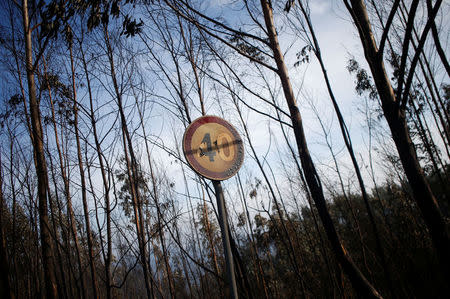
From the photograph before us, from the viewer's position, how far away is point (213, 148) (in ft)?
4.47

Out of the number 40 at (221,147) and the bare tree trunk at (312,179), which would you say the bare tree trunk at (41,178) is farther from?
the bare tree trunk at (312,179)

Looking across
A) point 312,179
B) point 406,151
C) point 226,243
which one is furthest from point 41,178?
point 406,151

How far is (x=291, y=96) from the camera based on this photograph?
1883 mm

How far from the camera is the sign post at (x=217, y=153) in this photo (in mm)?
1259

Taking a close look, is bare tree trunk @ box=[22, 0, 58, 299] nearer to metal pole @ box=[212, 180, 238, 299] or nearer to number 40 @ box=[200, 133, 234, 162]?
number 40 @ box=[200, 133, 234, 162]

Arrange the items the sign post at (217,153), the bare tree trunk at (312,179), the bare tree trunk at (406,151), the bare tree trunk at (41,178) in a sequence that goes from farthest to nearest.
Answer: the bare tree trunk at (41,178) < the bare tree trunk at (312,179) < the sign post at (217,153) < the bare tree trunk at (406,151)

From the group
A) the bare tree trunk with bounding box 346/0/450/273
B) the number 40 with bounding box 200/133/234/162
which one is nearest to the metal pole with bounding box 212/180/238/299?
the number 40 with bounding box 200/133/234/162

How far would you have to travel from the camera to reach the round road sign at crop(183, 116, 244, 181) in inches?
50.8

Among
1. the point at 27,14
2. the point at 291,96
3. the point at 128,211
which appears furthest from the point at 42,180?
the point at 128,211

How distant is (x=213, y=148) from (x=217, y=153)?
0.04 metres

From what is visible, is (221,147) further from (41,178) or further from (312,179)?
(41,178)

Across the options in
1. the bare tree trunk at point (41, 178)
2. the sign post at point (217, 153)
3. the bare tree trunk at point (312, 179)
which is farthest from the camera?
the bare tree trunk at point (41, 178)

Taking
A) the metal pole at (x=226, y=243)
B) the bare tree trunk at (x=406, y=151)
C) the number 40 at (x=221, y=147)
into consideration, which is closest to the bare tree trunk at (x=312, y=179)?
the bare tree trunk at (x=406, y=151)

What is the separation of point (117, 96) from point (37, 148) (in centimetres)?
156
